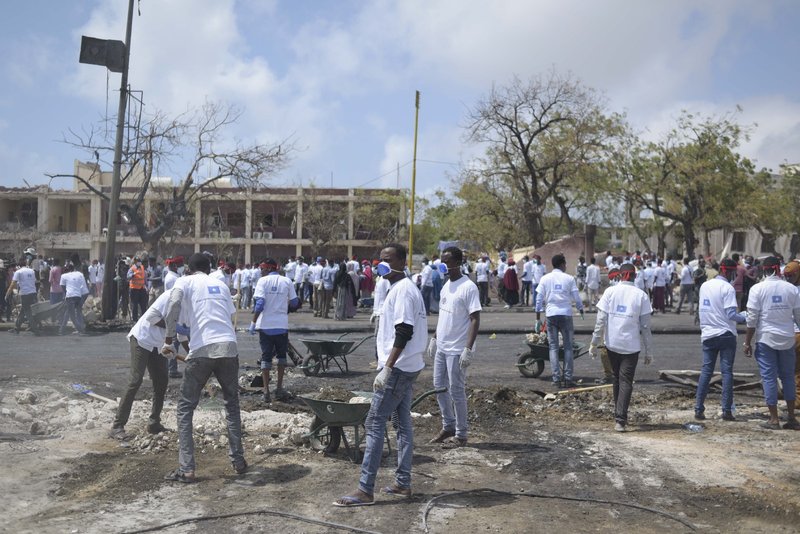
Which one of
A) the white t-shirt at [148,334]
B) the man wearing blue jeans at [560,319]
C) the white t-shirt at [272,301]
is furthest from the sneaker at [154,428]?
the man wearing blue jeans at [560,319]

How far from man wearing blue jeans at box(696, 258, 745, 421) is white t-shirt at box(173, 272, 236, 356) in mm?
5655

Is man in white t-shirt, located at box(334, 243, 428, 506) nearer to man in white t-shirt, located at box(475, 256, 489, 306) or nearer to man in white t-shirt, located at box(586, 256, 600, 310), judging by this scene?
man in white t-shirt, located at box(586, 256, 600, 310)

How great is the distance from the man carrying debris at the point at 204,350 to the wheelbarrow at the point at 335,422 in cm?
74

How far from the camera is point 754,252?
2511 inches

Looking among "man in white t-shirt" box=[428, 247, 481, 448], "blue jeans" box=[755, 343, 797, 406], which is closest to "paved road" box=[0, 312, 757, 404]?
"blue jeans" box=[755, 343, 797, 406]

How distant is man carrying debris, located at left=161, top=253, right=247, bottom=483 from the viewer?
22.2ft

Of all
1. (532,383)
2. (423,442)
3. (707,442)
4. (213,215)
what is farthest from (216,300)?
(213,215)

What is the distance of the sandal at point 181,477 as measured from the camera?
657cm

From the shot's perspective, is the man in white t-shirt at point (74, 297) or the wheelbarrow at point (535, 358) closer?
the wheelbarrow at point (535, 358)

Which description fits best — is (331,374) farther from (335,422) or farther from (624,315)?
(335,422)

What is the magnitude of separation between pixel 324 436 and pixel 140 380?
81.1 inches

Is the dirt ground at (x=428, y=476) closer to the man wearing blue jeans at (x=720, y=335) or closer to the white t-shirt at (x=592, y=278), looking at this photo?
the man wearing blue jeans at (x=720, y=335)

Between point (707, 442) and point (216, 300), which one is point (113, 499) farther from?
point (707, 442)

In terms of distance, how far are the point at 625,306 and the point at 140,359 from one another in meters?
5.40
